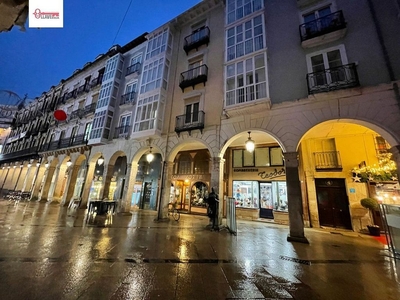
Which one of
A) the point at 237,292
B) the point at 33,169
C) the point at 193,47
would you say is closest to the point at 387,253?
the point at 237,292

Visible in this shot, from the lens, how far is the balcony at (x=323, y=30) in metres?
7.48

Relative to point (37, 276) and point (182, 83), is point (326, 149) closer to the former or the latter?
Answer: point (182, 83)

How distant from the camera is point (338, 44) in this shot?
7.61 m

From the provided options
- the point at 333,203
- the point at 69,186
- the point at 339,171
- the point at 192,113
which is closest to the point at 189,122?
the point at 192,113

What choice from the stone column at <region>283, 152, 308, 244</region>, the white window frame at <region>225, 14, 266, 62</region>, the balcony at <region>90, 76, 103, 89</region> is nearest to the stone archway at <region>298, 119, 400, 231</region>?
the stone column at <region>283, 152, 308, 244</region>

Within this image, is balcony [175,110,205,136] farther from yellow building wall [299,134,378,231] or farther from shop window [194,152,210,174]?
yellow building wall [299,134,378,231]

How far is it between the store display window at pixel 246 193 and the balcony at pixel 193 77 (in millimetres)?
8351

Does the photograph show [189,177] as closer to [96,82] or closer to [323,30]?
[323,30]

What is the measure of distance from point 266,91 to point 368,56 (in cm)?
415

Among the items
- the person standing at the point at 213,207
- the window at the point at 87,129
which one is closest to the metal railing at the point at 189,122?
the person standing at the point at 213,207

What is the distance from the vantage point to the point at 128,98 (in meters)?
14.4

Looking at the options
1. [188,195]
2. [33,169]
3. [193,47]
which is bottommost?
[188,195]

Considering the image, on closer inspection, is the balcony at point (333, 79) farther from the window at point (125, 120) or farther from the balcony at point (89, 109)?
the balcony at point (89, 109)

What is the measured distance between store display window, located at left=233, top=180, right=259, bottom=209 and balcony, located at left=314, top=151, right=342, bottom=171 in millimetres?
4315
